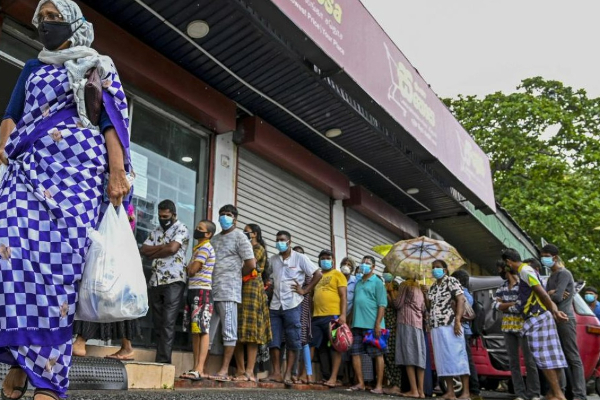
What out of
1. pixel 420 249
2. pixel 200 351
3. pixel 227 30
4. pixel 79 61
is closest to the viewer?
pixel 79 61

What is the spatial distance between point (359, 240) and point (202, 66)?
18.3 feet

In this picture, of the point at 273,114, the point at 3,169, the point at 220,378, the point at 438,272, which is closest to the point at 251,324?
the point at 220,378

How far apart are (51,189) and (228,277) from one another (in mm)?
3974

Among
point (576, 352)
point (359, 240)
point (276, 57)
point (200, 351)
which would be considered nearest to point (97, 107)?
point (200, 351)

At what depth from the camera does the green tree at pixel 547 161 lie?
1880 centimetres

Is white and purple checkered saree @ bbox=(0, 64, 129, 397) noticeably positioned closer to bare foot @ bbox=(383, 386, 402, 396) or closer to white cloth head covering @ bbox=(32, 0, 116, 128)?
white cloth head covering @ bbox=(32, 0, 116, 128)

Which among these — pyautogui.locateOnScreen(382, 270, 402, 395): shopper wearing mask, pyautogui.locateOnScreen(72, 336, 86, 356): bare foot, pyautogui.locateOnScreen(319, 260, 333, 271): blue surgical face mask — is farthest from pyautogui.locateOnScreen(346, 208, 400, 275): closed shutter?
pyautogui.locateOnScreen(72, 336, 86, 356): bare foot

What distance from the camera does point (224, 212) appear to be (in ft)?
21.3

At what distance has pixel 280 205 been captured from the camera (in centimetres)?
912

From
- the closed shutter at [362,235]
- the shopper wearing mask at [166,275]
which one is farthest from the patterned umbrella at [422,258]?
the shopper wearing mask at [166,275]

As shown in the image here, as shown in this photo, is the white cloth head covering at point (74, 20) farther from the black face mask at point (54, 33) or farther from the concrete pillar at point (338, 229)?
the concrete pillar at point (338, 229)

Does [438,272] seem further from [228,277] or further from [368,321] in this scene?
[228,277]

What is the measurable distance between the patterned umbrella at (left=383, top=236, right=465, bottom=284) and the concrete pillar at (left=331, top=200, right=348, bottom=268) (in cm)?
186

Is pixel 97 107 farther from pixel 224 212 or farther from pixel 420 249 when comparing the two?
pixel 420 249
